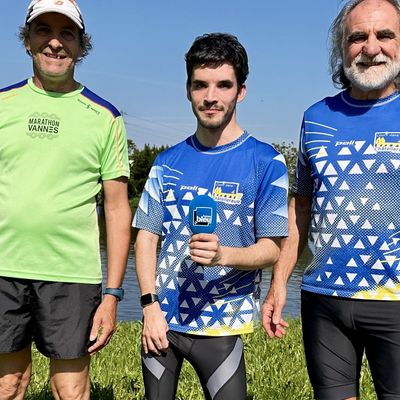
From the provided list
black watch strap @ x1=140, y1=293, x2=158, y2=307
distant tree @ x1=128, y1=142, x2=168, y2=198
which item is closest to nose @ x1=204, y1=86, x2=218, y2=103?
black watch strap @ x1=140, y1=293, x2=158, y2=307

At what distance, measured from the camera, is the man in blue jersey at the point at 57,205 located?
3.87m

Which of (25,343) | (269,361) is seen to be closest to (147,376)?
(25,343)

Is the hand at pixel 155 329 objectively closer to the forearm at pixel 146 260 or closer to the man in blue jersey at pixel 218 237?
the man in blue jersey at pixel 218 237

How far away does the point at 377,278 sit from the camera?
3727 millimetres

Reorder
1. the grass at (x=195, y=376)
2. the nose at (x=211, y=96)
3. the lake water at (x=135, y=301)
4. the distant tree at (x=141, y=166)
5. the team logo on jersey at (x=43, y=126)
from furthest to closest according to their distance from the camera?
the distant tree at (x=141, y=166) < the lake water at (x=135, y=301) < the grass at (x=195, y=376) < the team logo on jersey at (x=43, y=126) < the nose at (x=211, y=96)

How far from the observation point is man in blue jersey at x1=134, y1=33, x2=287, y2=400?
12.5 ft

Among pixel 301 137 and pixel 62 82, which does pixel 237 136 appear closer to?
pixel 301 137

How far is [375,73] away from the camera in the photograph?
373 cm

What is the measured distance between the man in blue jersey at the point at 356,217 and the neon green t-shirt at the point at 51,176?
1.19 metres

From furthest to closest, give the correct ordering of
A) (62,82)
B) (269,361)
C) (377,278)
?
1. (269,361)
2. (62,82)
3. (377,278)

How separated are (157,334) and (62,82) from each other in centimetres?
154

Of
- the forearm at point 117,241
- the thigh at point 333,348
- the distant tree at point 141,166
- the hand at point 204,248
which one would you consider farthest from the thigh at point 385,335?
the distant tree at point 141,166

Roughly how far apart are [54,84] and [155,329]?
1.52m

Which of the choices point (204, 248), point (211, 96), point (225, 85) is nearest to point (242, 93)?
point (225, 85)
